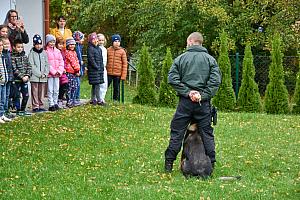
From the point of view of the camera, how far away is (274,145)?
34.3 ft

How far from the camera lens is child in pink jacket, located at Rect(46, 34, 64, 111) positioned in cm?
1252

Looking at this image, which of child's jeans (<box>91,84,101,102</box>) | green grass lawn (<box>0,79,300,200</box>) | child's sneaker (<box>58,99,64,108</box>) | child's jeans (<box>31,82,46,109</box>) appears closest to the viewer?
green grass lawn (<box>0,79,300,200</box>)

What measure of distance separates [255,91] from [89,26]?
14.5 metres

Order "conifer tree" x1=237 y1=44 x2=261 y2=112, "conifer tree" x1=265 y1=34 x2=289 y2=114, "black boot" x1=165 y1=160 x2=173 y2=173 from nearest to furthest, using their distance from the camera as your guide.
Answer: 1. "black boot" x1=165 y1=160 x2=173 y2=173
2. "conifer tree" x1=265 y1=34 x2=289 y2=114
3. "conifer tree" x1=237 y1=44 x2=261 y2=112

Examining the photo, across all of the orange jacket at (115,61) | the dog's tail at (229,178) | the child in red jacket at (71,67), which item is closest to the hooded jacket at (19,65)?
the child in red jacket at (71,67)

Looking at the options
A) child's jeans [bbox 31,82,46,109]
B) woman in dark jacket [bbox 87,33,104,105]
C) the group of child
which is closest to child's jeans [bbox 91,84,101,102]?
the group of child

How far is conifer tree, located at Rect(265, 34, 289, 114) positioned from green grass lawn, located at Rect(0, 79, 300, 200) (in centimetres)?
287

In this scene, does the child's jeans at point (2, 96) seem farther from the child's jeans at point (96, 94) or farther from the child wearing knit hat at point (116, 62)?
the child wearing knit hat at point (116, 62)

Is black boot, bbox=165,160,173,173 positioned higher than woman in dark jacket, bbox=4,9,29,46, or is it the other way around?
woman in dark jacket, bbox=4,9,29,46

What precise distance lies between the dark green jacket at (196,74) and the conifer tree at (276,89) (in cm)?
873

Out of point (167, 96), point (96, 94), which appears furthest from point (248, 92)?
point (96, 94)

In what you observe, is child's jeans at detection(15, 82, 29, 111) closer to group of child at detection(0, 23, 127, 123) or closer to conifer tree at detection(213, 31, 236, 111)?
group of child at detection(0, 23, 127, 123)

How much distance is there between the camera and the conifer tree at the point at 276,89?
16.2 m

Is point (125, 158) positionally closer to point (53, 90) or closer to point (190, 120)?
point (190, 120)
